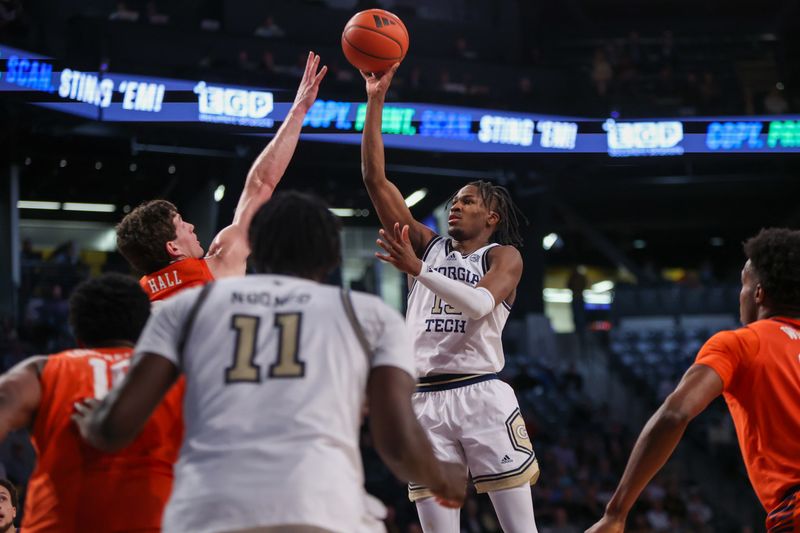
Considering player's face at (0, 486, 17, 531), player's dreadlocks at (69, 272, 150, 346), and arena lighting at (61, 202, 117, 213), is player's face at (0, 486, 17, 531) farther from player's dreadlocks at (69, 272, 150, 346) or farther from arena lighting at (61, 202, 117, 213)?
arena lighting at (61, 202, 117, 213)

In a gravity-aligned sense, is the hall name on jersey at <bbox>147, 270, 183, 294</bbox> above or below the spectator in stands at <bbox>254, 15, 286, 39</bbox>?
below

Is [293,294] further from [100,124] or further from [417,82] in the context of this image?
[417,82]

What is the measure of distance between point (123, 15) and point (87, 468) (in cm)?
1676

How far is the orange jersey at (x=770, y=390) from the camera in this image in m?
3.78

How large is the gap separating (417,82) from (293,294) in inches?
690

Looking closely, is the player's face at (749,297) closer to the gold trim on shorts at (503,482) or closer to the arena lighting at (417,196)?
the gold trim on shorts at (503,482)

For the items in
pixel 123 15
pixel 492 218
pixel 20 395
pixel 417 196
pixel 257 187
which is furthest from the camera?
pixel 417 196

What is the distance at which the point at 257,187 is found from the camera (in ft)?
16.7

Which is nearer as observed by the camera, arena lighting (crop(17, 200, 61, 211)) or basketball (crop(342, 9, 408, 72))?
basketball (crop(342, 9, 408, 72))

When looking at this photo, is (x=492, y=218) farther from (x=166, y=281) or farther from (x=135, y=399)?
(x=135, y=399)

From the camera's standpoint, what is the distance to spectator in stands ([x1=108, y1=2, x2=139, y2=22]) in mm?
18688

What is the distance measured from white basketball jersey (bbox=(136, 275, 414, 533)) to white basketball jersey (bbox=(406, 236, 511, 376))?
2.39m

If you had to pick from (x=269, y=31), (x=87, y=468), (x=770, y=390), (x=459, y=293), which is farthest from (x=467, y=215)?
(x=269, y=31)

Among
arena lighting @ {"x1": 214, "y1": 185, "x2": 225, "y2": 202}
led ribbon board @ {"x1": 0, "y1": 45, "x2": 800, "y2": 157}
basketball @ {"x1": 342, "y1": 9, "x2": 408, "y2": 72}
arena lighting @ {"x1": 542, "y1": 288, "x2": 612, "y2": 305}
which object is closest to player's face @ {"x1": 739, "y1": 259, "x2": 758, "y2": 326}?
basketball @ {"x1": 342, "y1": 9, "x2": 408, "y2": 72}
